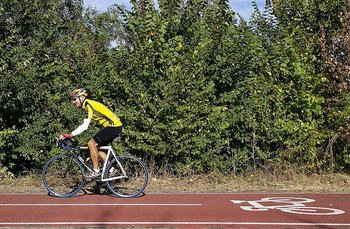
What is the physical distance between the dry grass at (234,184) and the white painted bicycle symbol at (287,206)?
4.03 feet

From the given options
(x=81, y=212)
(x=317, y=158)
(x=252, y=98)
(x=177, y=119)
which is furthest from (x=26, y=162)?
(x=317, y=158)

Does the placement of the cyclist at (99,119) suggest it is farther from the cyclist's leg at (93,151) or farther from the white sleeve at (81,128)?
the white sleeve at (81,128)

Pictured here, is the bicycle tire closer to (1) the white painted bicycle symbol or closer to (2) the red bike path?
(2) the red bike path

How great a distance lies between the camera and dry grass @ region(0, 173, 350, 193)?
10766mm

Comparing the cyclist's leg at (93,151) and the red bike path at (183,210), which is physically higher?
the cyclist's leg at (93,151)

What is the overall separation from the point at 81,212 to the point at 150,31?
5.17 m

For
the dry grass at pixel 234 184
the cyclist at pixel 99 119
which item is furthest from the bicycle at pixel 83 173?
the dry grass at pixel 234 184

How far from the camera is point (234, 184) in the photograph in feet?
37.4

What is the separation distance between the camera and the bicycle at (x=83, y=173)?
962cm

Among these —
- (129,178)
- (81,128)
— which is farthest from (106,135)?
(129,178)

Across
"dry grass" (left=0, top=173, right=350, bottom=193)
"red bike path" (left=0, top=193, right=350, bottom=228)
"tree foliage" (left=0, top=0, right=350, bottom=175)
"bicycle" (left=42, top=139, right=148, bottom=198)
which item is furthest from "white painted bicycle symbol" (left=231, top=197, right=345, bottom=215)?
"tree foliage" (left=0, top=0, right=350, bottom=175)

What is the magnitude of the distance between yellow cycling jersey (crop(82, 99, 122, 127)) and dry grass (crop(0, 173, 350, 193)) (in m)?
2.02

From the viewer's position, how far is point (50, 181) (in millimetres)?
10047

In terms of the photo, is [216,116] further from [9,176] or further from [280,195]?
[9,176]
